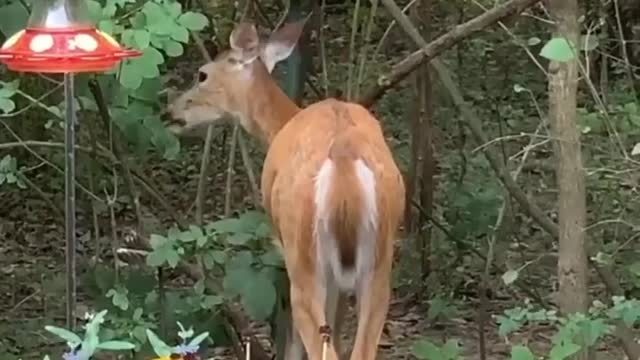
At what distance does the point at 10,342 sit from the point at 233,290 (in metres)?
2.05

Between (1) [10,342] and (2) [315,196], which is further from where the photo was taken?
(1) [10,342]

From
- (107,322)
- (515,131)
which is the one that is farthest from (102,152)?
(515,131)

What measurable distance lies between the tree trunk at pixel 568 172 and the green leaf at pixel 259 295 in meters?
1.00

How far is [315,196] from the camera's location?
4938 mm

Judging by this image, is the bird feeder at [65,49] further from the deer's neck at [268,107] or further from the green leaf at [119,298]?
the deer's neck at [268,107]

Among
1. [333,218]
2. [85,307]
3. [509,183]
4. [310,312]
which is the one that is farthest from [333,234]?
[85,307]

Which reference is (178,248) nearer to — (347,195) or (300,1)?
(347,195)

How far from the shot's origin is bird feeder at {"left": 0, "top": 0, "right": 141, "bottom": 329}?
3.18m

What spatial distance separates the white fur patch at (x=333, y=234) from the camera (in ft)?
16.0

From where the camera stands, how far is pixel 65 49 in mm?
3205

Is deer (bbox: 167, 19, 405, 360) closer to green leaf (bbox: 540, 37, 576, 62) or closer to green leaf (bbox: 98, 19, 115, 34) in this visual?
green leaf (bbox: 98, 19, 115, 34)

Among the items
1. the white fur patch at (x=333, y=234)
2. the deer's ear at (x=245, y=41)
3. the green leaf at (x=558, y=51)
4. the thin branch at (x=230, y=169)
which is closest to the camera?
the green leaf at (x=558, y=51)

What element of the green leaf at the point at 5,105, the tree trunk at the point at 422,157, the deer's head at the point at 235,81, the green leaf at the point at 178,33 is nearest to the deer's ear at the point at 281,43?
the deer's head at the point at 235,81

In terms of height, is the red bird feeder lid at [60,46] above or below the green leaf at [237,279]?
above
